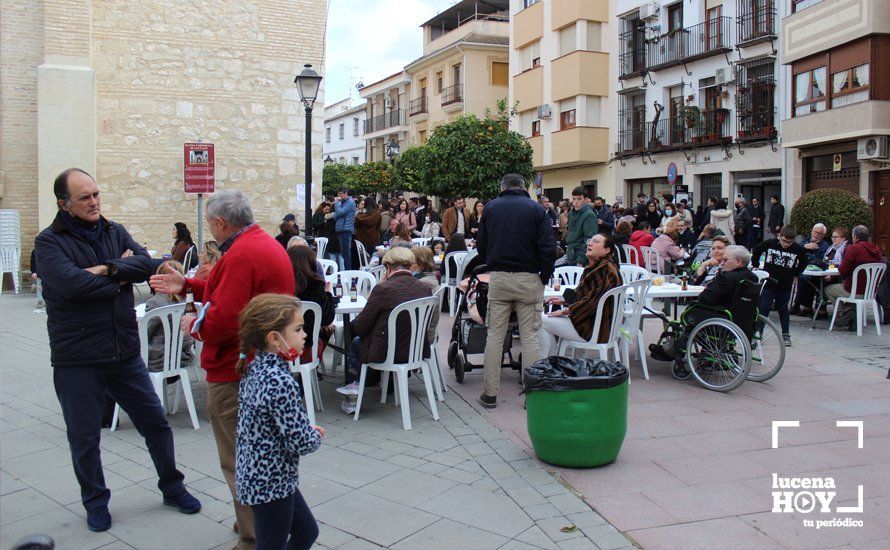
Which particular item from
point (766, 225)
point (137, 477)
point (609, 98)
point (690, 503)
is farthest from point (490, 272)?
point (609, 98)

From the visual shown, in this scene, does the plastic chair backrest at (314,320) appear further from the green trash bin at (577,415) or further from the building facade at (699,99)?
the building facade at (699,99)

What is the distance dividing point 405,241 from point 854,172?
44.4 ft

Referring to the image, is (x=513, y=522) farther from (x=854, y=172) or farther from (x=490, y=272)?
(x=854, y=172)

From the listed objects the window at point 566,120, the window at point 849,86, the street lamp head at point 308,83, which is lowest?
the street lamp head at point 308,83

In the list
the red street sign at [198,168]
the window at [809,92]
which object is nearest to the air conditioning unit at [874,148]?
the window at [809,92]

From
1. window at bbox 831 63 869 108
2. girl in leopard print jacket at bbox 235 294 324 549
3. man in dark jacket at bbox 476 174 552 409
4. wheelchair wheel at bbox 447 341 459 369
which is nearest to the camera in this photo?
girl in leopard print jacket at bbox 235 294 324 549

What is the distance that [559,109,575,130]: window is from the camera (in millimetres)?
29234

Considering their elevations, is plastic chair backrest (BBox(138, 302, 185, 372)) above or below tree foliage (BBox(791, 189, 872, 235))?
below

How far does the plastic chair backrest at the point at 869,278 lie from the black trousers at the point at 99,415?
28.7 ft

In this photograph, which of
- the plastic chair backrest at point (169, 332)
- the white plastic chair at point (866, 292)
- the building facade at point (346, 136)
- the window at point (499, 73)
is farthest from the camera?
the building facade at point (346, 136)

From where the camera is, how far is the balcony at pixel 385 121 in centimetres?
4659

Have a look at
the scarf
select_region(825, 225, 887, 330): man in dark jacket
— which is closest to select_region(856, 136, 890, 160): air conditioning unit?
select_region(825, 225, 887, 330): man in dark jacket

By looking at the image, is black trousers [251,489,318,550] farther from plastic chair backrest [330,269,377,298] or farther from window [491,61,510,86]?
window [491,61,510,86]
